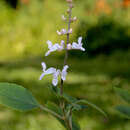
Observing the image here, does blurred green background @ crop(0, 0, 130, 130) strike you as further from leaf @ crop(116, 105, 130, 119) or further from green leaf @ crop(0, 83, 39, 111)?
green leaf @ crop(0, 83, 39, 111)

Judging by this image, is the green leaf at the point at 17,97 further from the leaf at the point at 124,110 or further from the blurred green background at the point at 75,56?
the blurred green background at the point at 75,56

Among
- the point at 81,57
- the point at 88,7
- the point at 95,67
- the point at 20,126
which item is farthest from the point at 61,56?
the point at 20,126

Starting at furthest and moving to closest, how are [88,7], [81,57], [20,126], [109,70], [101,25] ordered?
1. [88,7]
2. [101,25]
3. [81,57]
4. [109,70]
5. [20,126]

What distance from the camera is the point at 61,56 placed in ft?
20.7

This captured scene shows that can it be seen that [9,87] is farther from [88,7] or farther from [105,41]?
[88,7]

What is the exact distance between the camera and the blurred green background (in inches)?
92.7

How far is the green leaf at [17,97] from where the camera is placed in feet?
2.10

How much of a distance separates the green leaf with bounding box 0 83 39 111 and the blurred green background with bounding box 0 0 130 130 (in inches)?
18.4

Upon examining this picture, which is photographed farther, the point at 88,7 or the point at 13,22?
the point at 13,22

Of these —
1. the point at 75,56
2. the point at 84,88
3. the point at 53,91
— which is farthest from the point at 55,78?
the point at 75,56

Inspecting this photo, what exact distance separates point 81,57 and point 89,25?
3.29 feet

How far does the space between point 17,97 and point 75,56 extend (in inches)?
215

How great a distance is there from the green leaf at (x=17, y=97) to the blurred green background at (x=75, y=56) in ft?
1.53

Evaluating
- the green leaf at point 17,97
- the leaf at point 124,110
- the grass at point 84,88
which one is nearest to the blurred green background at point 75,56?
the grass at point 84,88
